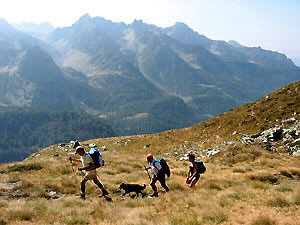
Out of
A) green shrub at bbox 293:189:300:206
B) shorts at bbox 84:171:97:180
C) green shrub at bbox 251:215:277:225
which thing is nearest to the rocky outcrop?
green shrub at bbox 293:189:300:206

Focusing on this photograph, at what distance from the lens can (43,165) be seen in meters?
17.4

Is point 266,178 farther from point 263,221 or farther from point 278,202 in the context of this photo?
point 263,221

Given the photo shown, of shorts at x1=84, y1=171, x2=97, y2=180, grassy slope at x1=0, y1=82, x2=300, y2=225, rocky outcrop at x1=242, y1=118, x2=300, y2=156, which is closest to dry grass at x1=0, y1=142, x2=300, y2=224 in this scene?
grassy slope at x1=0, y1=82, x2=300, y2=225

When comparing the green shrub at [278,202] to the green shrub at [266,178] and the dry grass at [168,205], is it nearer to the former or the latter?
the dry grass at [168,205]

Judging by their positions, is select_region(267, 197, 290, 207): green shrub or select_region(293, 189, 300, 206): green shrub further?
select_region(267, 197, 290, 207): green shrub

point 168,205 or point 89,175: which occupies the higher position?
point 89,175

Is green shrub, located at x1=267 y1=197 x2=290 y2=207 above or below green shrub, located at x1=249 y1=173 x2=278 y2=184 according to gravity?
above

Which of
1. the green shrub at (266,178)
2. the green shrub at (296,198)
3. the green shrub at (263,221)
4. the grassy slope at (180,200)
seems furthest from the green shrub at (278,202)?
the green shrub at (266,178)

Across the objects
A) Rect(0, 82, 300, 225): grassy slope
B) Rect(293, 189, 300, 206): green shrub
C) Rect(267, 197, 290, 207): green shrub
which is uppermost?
Rect(293, 189, 300, 206): green shrub

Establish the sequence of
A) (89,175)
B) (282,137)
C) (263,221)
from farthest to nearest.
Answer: (282,137)
(89,175)
(263,221)

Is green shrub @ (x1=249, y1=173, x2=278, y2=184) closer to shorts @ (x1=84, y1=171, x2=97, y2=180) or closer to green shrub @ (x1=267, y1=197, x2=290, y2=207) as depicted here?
green shrub @ (x1=267, y1=197, x2=290, y2=207)

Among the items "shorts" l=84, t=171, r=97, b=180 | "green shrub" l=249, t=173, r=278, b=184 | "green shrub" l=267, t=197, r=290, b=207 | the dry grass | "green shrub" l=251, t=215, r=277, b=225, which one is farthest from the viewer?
"green shrub" l=249, t=173, r=278, b=184

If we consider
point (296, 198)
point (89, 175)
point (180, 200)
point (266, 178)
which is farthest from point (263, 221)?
point (89, 175)

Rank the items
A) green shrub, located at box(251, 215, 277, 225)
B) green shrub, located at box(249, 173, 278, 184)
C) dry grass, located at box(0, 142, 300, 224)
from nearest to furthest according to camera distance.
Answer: green shrub, located at box(251, 215, 277, 225), dry grass, located at box(0, 142, 300, 224), green shrub, located at box(249, 173, 278, 184)
